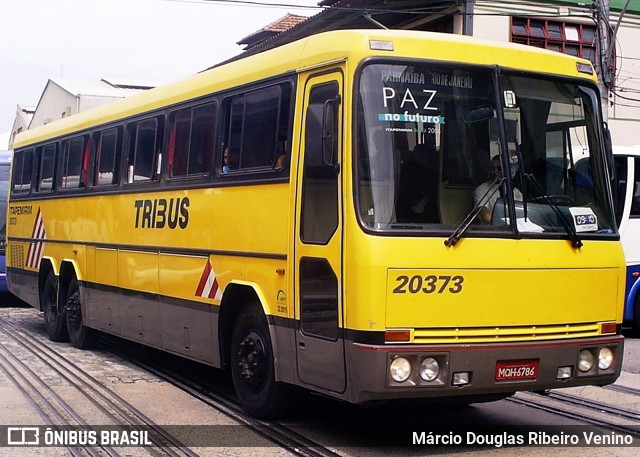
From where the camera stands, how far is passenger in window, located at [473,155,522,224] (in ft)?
24.4

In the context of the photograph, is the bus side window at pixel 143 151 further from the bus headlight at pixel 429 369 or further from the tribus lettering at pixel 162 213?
the bus headlight at pixel 429 369

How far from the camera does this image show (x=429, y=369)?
7.08m

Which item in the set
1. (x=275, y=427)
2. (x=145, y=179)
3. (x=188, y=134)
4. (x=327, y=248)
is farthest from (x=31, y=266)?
(x=327, y=248)

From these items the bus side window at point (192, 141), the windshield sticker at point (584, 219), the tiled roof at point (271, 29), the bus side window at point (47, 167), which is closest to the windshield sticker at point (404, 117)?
the windshield sticker at point (584, 219)

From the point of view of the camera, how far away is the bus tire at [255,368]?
8.53 meters

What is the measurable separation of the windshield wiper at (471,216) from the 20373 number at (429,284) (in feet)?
0.84

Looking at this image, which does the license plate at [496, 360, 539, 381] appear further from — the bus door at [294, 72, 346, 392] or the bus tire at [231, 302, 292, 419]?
the bus tire at [231, 302, 292, 419]

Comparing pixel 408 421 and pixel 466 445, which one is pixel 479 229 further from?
pixel 408 421

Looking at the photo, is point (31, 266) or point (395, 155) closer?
point (395, 155)

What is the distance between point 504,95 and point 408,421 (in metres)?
2.99

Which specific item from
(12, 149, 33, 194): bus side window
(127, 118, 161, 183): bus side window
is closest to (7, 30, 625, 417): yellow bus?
(127, 118, 161, 183): bus side window

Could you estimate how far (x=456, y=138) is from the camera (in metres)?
7.52

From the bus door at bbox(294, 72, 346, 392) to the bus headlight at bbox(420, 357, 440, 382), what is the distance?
23.1 inches

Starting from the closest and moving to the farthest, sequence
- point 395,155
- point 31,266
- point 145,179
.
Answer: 1. point 395,155
2. point 145,179
3. point 31,266
